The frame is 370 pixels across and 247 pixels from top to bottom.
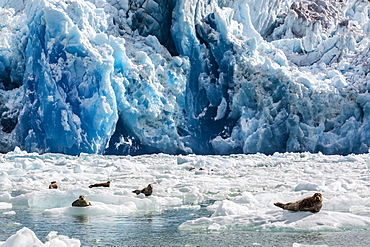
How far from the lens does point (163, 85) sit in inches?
1012

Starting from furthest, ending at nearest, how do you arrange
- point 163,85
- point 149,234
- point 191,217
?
point 163,85, point 191,217, point 149,234

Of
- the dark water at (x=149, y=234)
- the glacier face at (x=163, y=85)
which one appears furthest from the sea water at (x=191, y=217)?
the glacier face at (x=163, y=85)

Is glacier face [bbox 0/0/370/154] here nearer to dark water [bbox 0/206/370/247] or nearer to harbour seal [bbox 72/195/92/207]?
harbour seal [bbox 72/195/92/207]

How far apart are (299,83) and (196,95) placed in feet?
18.3

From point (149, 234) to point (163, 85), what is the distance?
68.1 ft

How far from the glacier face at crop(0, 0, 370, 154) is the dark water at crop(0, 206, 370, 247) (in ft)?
50.9

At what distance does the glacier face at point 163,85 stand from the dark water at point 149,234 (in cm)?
1552

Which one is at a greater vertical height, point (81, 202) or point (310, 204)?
point (310, 204)

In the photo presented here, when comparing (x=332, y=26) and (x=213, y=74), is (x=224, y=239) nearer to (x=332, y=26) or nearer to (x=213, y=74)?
(x=213, y=74)

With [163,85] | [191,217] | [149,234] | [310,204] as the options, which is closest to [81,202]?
[191,217]

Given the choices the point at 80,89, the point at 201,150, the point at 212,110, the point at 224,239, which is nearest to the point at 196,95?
the point at 212,110

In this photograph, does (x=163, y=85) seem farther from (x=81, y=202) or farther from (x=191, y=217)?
(x=191, y=217)

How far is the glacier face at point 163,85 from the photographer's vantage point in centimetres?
2198

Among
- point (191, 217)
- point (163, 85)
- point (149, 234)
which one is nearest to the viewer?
point (149, 234)
